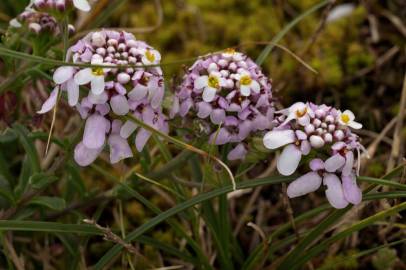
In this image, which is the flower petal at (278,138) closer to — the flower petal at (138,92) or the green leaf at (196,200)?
the green leaf at (196,200)

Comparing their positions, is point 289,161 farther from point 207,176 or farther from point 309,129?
point 207,176

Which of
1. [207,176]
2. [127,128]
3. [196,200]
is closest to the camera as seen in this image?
[127,128]

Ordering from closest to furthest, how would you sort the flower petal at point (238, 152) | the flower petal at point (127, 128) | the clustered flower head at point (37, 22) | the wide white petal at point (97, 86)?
the wide white petal at point (97, 86) → the flower petal at point (127, 128) → the flower petal at point (238, 152) → the clustered flower head at point (37, 22)

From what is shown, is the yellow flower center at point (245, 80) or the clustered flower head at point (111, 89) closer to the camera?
the clustered flower head at point (111, 89)

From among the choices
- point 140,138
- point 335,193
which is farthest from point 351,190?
point 140,138

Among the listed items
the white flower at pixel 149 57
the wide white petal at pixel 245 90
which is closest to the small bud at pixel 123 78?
the white flower at pixel 149 57

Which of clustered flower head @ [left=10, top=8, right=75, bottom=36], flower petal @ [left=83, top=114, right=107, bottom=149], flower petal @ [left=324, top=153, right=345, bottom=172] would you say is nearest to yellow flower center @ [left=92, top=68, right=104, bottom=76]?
flower petal @ [left=83, top=114, right=107, bottom=149]
